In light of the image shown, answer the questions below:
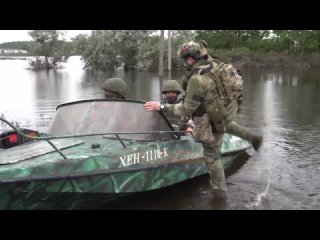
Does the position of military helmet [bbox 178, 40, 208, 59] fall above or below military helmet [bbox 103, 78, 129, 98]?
above

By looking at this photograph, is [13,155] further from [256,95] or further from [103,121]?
[256,95]

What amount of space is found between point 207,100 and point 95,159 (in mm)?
1978

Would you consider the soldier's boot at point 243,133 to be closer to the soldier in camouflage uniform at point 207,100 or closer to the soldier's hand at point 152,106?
the soldier in camouflage uniform at point 207,100

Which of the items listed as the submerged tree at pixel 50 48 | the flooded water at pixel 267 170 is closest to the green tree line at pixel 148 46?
the submerged tree at pixel 50 48

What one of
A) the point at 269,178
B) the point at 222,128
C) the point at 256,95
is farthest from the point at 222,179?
the point at 256,95

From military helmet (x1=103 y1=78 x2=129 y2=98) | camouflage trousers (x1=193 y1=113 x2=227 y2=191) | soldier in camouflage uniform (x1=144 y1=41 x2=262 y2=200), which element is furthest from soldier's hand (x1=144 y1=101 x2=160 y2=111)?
military helmet (x1=103 y1=78 x2=129 y2=98)

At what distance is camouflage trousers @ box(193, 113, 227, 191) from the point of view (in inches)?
285

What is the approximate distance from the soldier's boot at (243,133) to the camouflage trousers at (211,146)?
124 cm

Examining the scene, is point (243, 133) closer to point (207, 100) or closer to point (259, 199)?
point (259, 199)

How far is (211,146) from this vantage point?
744cm

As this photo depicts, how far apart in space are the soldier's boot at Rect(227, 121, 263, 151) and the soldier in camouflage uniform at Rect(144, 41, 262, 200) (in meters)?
1.31

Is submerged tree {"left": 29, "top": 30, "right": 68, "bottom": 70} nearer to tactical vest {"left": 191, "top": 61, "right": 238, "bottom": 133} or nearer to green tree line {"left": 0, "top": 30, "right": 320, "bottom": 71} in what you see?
green tree line {"left": 0, "top": 30, "right": 320, "bottom": 71}

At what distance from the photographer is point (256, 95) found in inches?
938

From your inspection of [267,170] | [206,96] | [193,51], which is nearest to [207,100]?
[206,96]
